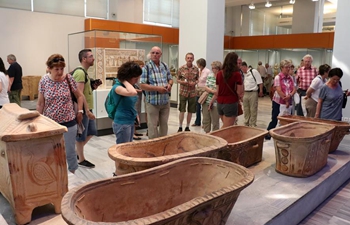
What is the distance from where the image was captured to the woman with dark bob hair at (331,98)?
4.42 meters

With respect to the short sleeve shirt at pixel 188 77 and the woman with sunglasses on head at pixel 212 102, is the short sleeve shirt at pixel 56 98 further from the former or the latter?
the short sleeve shirt at pixel 188 77

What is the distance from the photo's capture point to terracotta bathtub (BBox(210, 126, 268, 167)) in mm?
3141

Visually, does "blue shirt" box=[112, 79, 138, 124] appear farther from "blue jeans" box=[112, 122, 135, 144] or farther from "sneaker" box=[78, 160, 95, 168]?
"sneaker" box=[78, 160, 95, 168]

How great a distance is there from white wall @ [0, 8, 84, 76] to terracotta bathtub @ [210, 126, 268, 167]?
8379 mm

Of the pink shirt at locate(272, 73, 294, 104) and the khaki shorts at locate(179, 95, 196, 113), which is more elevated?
the pink shirt at locate(272, 73, 294, 104)

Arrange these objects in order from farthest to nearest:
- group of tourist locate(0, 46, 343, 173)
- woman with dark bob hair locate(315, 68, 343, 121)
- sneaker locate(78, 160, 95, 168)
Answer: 1. woman with dark bob hair locate(315, 68, 343, 121)
2. sneaker locate(78, 160, 95, 168)
3. group of tourist locate(0, 46, 343, 173)

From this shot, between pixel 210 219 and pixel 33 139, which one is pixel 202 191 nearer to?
pixel 210 219

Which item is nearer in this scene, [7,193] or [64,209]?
[64,209]

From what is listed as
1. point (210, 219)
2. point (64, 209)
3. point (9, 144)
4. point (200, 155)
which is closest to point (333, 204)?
point (200, 155)

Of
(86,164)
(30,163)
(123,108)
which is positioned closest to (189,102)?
(86,164)

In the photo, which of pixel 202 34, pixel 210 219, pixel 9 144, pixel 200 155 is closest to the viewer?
pixel 210 219

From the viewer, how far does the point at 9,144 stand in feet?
6.45

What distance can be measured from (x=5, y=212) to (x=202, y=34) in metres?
6.14

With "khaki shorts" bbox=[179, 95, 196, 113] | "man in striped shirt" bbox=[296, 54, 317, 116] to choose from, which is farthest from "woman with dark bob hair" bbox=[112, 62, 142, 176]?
"man in striped shirt" bbox=[296, 54, 317, 116]
